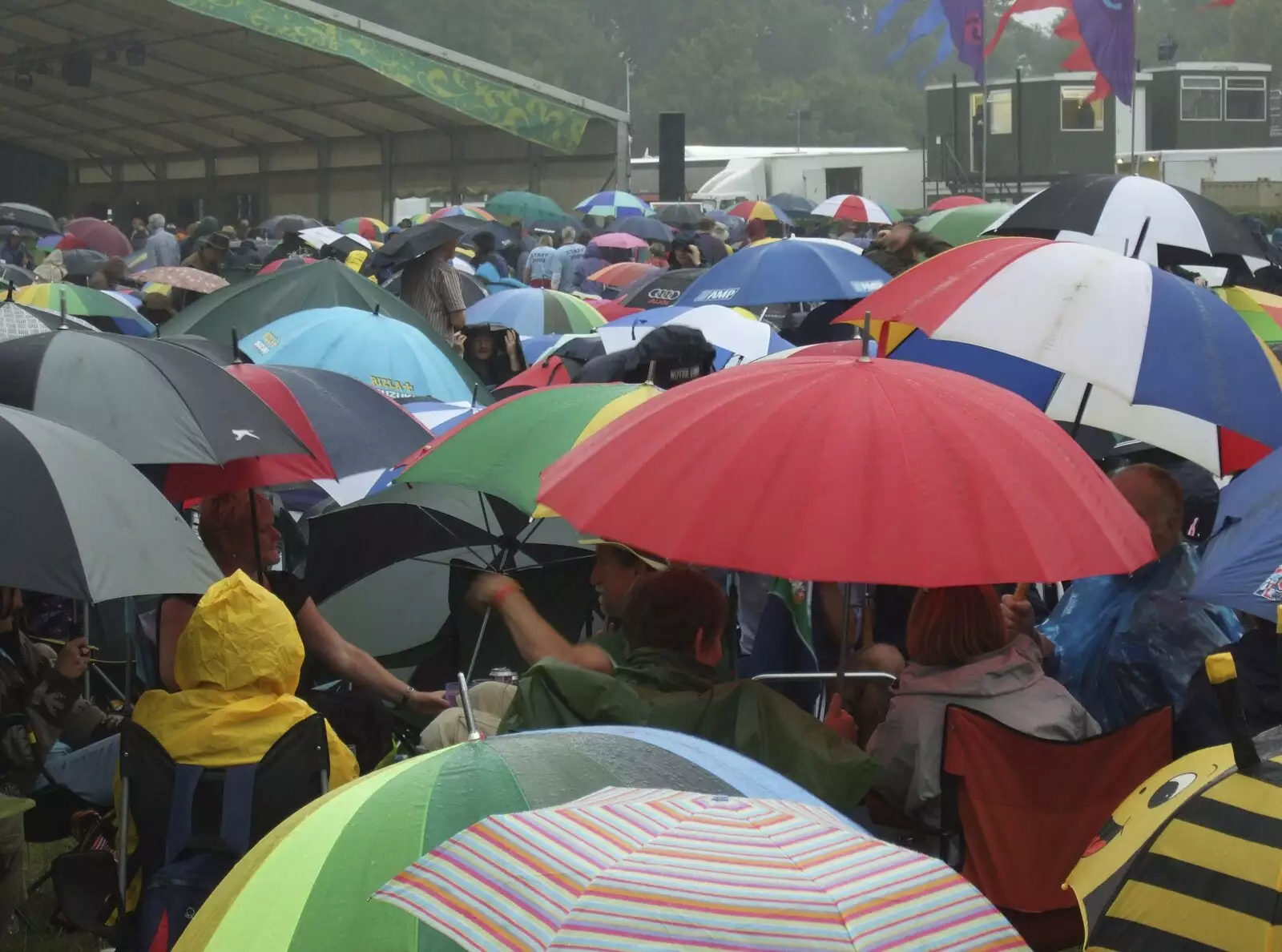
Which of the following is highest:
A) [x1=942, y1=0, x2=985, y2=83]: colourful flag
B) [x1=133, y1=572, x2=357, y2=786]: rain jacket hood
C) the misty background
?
the misty background

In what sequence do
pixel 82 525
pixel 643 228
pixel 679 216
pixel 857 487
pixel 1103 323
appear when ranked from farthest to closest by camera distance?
pixel 679 216, pixel 643 228, pixel 1103 323, pixel 82 525, pixel 857 487

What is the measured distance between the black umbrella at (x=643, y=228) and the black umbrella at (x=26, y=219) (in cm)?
688

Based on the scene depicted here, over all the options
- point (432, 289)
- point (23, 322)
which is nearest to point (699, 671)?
point (23, 322)

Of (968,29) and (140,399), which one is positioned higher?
(968,29)

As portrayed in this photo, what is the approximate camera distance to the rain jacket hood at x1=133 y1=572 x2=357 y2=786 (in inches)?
138

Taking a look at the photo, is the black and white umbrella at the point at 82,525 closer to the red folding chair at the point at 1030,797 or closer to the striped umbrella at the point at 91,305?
the red folding chair at the point at 1030,797

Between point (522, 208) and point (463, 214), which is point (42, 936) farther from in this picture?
point (522, 208)

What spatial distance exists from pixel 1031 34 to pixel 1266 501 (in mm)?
90211

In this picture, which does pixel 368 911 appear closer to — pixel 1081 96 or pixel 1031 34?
pixel 1081 96

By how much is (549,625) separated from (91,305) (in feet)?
18.8

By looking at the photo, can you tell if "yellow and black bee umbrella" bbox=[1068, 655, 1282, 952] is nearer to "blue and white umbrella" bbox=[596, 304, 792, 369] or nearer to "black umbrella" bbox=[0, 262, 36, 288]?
"blue and white umbrella" bbox=[596, 304, 792, 369]

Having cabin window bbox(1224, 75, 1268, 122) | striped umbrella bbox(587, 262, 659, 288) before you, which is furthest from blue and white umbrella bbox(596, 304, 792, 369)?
cabin window bbox(1224, 75, 1268, 122)

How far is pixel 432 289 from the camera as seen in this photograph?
937 cm

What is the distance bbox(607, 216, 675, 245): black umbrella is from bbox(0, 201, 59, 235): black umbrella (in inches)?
271
